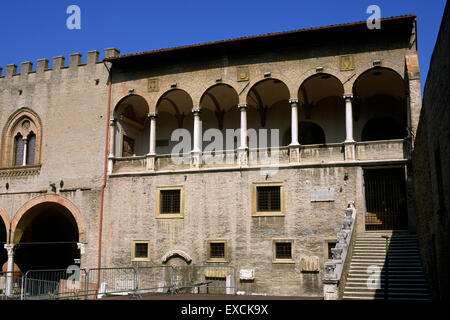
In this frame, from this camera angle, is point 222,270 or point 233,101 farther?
point 233,101

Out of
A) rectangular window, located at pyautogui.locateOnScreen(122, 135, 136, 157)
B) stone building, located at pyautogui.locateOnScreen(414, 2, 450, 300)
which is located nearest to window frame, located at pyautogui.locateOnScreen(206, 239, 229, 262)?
rectangular window, located at pyautogui.locateOnScreen(122, 135, 136, 157)

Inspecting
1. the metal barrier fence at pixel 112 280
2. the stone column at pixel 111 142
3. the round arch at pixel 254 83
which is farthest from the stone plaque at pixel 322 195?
the stone column at pixel 111 142

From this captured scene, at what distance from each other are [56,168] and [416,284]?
1833cm

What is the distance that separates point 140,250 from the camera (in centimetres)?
2331

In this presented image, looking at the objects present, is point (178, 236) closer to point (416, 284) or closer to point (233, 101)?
point (233, 101)

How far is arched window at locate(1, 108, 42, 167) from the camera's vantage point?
89.2ft

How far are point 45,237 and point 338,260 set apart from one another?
62.8 ft

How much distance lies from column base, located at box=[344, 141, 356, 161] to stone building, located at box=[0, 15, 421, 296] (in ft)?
0.25

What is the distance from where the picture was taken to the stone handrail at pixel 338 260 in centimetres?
1461

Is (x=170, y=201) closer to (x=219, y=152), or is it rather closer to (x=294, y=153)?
(x=219, y=152)

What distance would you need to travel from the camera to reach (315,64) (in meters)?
21.9

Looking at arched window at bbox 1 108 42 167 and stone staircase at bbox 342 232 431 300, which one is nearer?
stone staircase at bbox 342 232 431 300

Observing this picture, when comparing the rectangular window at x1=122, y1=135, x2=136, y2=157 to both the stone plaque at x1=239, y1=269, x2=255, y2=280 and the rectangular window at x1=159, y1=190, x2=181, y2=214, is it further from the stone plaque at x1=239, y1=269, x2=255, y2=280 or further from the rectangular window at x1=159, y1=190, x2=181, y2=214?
the stone plaque at x1=239, y1=269, x2=255, y2=280
